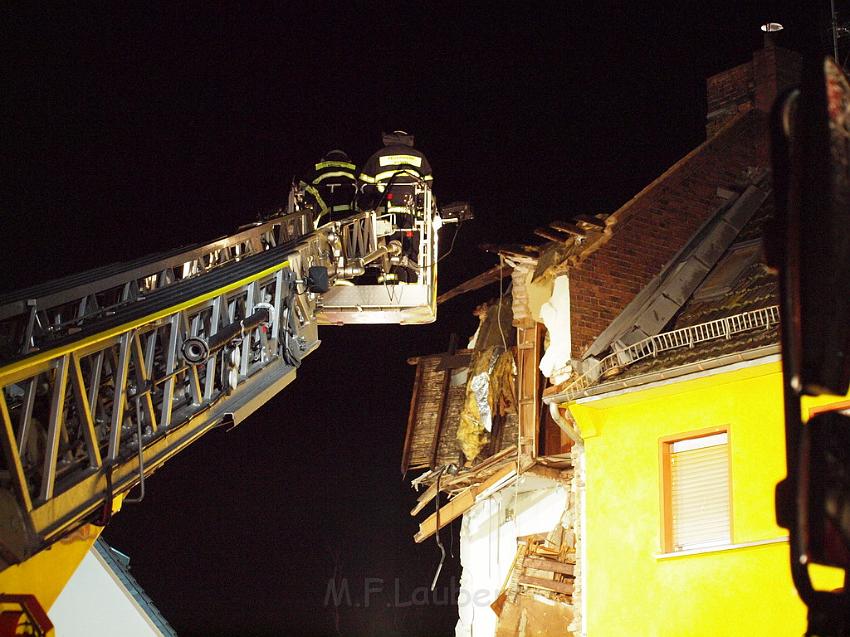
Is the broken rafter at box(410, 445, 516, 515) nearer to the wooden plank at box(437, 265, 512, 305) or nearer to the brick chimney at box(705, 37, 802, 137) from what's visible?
the wooden plank at box(437, 265, 512, 305)

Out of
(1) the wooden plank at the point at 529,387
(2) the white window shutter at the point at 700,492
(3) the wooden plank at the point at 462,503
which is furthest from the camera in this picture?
(3) the wooden plank at the point at 462,503

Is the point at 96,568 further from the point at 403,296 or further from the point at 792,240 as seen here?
the point at 792,240

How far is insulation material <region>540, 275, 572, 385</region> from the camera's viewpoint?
41.3 feet

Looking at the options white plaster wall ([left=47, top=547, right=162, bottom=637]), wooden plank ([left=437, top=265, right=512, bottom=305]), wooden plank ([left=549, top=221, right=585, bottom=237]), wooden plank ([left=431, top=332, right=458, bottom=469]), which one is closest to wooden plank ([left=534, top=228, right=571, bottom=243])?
wooden plank ([left=549, top=221, right=585, bottom=237])

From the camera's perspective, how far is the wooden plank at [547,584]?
41.5 ft

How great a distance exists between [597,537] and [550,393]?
1861 millimetres

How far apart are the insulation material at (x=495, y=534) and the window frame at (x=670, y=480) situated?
2.77 metres

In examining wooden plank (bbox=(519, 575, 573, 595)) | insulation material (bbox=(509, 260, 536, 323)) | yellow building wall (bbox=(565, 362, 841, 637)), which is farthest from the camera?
insulation material (bbox=(509, 260, 536, 323))

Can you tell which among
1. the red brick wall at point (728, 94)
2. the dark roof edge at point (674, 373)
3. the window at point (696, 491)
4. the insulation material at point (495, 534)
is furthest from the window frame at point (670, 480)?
the red brick wall at point (728, 94)

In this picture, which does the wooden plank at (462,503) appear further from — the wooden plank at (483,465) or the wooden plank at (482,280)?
the wooden plank at (482,280)

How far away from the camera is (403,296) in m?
11.7

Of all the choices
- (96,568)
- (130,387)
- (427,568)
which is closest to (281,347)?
(130,387)

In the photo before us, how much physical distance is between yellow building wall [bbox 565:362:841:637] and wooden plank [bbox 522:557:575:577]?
60.9 inches

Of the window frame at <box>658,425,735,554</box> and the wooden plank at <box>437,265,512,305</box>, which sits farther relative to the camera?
the wooden plank at <box>437,265,512,305</box>
